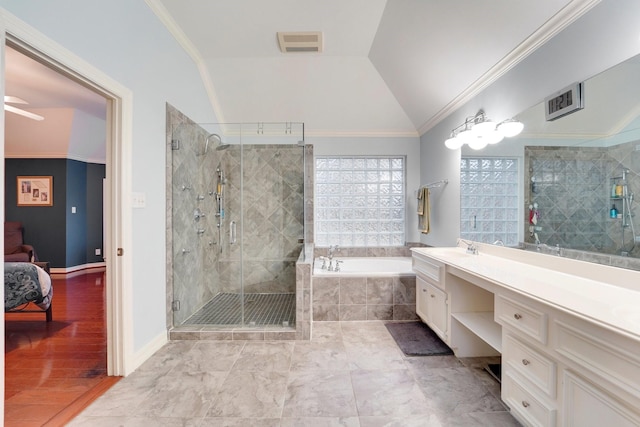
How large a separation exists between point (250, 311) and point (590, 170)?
120 inches

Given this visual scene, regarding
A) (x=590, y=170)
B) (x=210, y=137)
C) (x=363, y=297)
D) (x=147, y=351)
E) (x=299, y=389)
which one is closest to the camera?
(x=590, y=170)

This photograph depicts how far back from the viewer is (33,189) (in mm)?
4777

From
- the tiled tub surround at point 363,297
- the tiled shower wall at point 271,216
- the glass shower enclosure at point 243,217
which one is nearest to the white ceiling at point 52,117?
the glass shower enclosure at point 243,217

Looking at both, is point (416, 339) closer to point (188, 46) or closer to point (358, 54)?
point (358, 54)

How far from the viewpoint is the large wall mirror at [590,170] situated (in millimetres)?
1382

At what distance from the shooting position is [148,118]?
2180 mm

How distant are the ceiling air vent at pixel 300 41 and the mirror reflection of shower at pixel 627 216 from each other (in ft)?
8.32

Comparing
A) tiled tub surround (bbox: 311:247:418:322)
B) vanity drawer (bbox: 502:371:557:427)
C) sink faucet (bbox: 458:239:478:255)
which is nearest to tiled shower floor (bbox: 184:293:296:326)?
tiled tub surround (bbox: 311:247:418:322)

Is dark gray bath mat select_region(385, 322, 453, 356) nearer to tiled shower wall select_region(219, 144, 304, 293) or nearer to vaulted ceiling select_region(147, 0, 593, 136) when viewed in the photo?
tiled shower wall select_region(219, 144, 304, 293)

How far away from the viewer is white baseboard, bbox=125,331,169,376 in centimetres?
198

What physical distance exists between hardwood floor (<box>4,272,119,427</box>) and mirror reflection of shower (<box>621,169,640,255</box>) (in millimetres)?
3112

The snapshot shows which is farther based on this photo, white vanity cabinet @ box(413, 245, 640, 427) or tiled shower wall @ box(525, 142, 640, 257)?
tiled shower wall @ box(525, 142, 640, 257)

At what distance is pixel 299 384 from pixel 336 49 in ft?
10.2

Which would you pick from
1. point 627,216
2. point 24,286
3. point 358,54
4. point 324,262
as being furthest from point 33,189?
point 627,216
